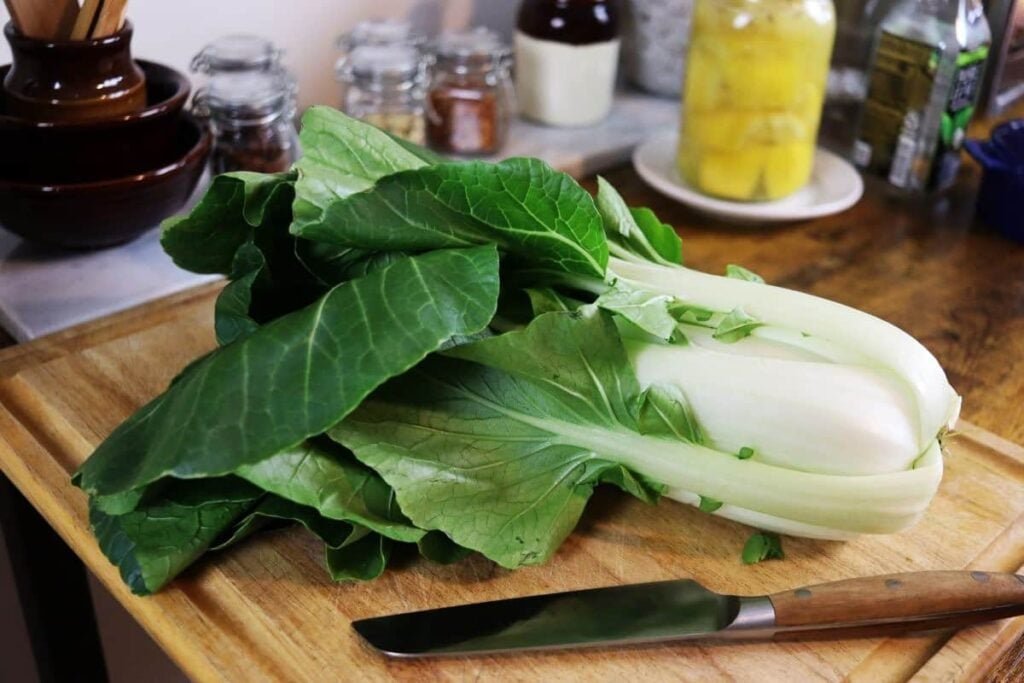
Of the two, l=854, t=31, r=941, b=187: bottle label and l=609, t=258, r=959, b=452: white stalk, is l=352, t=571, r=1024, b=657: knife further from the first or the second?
l=854, t=31, r=941, b=187: bottle label

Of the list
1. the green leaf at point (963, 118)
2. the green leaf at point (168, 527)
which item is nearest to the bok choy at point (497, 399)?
the green leaf at point (168, 527)

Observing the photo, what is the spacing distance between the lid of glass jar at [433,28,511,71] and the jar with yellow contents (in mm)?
230

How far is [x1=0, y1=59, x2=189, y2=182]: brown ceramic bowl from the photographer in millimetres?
896

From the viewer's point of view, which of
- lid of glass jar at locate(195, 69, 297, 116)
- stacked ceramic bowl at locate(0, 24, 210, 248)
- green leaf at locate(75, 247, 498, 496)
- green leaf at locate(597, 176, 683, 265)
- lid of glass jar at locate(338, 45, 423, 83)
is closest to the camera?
green leaf at locate(75, 247, 498, 496)

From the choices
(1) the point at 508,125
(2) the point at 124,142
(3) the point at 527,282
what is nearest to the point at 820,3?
(1) the point at 508,125

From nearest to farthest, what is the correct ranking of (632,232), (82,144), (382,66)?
(632,232)
(82,144)
(382,66)

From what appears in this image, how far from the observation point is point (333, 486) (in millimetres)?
641

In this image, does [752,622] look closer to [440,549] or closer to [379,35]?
[440,549]

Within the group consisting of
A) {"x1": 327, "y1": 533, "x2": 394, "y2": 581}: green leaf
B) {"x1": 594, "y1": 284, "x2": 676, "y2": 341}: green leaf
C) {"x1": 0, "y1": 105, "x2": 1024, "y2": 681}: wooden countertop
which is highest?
{"x1": 594, "y1": 284, "x2": 676, "y2": 341}: green leaf

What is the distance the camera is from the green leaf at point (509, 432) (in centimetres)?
65

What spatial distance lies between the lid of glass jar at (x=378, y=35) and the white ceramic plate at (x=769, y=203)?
31 cm

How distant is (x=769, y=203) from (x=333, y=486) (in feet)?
2.32

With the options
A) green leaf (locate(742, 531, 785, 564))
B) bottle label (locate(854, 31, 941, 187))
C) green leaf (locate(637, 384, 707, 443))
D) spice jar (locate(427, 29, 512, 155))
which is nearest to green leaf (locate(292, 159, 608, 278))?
green leaf (locate(637, 384, 707, 443))

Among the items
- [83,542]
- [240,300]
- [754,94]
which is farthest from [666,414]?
[754,94]
